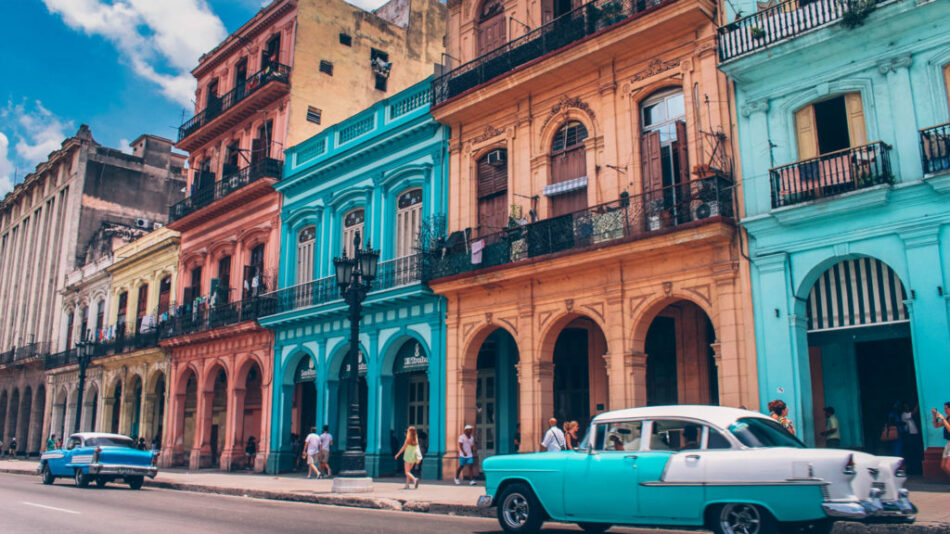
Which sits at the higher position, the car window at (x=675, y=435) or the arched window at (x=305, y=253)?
the arched window at (x=305, y=253)

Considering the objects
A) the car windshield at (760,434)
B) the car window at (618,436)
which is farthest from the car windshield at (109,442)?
the car windshield at (760,434)

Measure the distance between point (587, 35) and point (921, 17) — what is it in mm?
6472

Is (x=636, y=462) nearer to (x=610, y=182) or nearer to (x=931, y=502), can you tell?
(x=931, y=502)

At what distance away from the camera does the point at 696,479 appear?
7.70 metres

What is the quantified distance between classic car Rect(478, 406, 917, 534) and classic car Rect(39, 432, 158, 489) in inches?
460

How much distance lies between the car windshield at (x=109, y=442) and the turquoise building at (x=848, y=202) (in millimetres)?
14620

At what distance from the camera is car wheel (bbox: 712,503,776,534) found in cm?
722

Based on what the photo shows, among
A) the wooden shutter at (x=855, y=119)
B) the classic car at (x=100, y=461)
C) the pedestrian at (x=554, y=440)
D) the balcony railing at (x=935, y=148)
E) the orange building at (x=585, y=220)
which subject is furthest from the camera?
the classic car at (x=100, y=461)

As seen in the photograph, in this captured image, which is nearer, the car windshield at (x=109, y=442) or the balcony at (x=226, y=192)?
the car windshield at (x=109, y=442)

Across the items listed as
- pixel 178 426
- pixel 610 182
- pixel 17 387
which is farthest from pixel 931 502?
Result: pixel 17 387

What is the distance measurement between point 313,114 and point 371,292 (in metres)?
9.81

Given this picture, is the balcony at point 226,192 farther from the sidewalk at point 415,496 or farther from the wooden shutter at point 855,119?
the wooden shutter at point 855,119

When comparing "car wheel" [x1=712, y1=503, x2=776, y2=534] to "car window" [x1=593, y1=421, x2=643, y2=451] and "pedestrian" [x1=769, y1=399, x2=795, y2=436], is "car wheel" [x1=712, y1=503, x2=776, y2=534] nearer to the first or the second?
"car window" [x1=593, y1=421, x2=643, y2=451]

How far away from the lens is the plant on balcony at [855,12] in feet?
42.0
